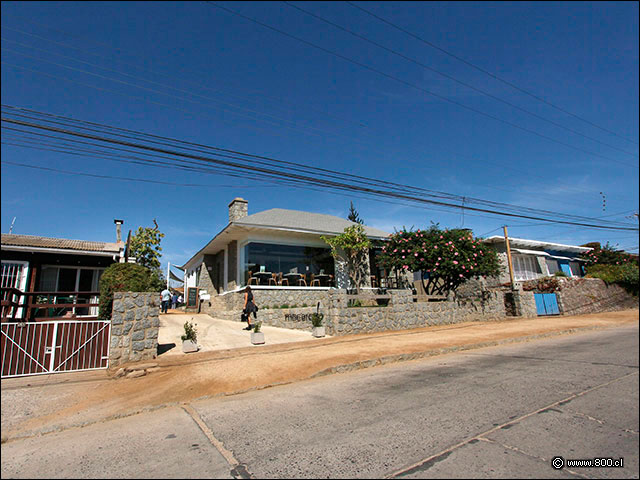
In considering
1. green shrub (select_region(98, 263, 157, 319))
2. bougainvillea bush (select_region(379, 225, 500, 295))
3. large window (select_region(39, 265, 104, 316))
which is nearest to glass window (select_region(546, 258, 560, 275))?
bougainvillea bush (select_region(379, 225, 500, 295))

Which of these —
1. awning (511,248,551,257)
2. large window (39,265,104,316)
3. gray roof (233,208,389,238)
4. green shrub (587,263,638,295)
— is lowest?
green shrub (587,263,638,295)

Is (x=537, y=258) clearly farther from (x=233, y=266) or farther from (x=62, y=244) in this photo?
(x=62, y=244)

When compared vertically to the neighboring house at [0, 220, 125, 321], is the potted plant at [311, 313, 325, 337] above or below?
below

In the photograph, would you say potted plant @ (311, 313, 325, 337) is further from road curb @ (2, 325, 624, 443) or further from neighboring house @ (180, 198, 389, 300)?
neighboring house @ (180, 198, 389, 300)

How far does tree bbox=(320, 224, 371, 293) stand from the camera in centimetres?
1639

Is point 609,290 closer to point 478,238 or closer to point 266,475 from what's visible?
point 266,475

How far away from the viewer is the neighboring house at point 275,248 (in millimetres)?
16328

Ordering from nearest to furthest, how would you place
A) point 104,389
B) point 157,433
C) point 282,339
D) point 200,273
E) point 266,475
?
point 266,475, point 157,433, point 104,389, point 282,339, point 200,273

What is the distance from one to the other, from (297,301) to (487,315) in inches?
388

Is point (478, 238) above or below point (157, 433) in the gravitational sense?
above

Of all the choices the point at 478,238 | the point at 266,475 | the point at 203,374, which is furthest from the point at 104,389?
the point at 478,238

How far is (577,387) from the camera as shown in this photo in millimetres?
4875

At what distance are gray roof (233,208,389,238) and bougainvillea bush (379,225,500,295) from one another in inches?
117

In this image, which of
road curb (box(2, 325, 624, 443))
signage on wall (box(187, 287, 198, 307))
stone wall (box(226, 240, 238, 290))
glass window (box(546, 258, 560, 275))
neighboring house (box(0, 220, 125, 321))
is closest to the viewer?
road curb (box(2, 325, 624, 443))
